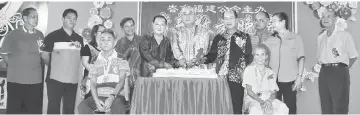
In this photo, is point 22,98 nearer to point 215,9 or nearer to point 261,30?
point 215,9

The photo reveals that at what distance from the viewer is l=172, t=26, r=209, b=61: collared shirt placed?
12.4 feet

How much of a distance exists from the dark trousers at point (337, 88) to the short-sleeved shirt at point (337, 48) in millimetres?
92

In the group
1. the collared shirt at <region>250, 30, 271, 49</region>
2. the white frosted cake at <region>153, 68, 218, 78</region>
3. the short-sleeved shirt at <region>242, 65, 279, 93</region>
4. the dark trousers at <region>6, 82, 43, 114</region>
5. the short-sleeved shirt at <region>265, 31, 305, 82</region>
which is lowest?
the dark trousers at <region>6, 82, 43, 114</region>

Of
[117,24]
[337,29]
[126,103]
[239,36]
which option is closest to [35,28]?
[117,24]

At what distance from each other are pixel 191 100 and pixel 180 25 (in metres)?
1.38

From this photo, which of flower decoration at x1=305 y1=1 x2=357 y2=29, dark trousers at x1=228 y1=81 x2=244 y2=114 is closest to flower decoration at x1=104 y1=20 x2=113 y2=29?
dark trousers at x1=228 y1=81 x2=244 y2=114

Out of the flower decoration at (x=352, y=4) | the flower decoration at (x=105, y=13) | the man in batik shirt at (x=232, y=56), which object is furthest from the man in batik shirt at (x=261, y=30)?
the flower decoration at (x=105, y=13)

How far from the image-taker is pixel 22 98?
401 cm

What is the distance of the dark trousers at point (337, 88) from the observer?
3855mm

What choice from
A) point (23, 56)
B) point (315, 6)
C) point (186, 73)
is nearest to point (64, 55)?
point (23, 56)

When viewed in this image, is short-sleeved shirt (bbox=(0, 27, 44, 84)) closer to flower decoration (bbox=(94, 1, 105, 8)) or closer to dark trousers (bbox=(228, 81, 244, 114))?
flower decoration (bbox=(94, 1, 105, 8))

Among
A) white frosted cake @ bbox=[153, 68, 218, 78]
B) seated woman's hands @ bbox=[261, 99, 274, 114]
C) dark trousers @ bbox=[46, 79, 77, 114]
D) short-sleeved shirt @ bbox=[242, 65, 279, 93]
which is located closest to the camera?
white frosted cake @ bbox=[153, 68, 218, 78]

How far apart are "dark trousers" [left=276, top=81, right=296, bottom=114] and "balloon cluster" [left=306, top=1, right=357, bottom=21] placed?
888mm

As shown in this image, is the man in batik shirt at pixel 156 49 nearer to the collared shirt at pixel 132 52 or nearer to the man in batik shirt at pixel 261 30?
the collared shirt at pixel 132 52
